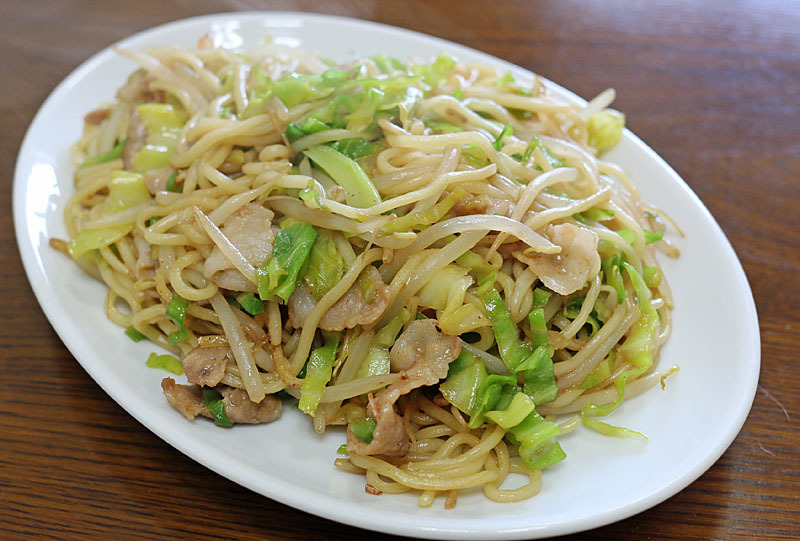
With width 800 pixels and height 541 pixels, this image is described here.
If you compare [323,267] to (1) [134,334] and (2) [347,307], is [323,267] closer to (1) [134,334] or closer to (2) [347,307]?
(2) [347,307]

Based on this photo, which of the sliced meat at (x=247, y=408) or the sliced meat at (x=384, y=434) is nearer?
the sliced meat at (x=384, y=434)

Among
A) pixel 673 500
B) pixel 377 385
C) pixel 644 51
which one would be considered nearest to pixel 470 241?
pixel 377 385

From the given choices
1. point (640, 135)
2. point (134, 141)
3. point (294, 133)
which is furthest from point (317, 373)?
point (640, 135)

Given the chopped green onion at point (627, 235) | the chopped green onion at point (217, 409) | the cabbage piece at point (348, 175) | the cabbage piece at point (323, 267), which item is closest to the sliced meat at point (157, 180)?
the cabbage piece at point (348, 175)

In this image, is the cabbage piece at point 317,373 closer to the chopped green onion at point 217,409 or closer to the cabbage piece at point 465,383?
the chopped green onion at point 217,409

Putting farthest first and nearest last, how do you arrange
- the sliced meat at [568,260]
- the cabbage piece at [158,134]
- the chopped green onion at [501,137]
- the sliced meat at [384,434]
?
the cabbage piece at [158,134] < the chopped green onion at [501,137] < the sliced meat at [568,260] < the sliced meat at [384,434]

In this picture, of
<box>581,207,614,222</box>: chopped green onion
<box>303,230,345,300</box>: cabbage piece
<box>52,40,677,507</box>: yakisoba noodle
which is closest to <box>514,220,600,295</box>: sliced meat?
<box>52,40,677,507</box>: yakisoba noodle

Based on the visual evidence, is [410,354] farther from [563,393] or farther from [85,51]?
[85,51]
